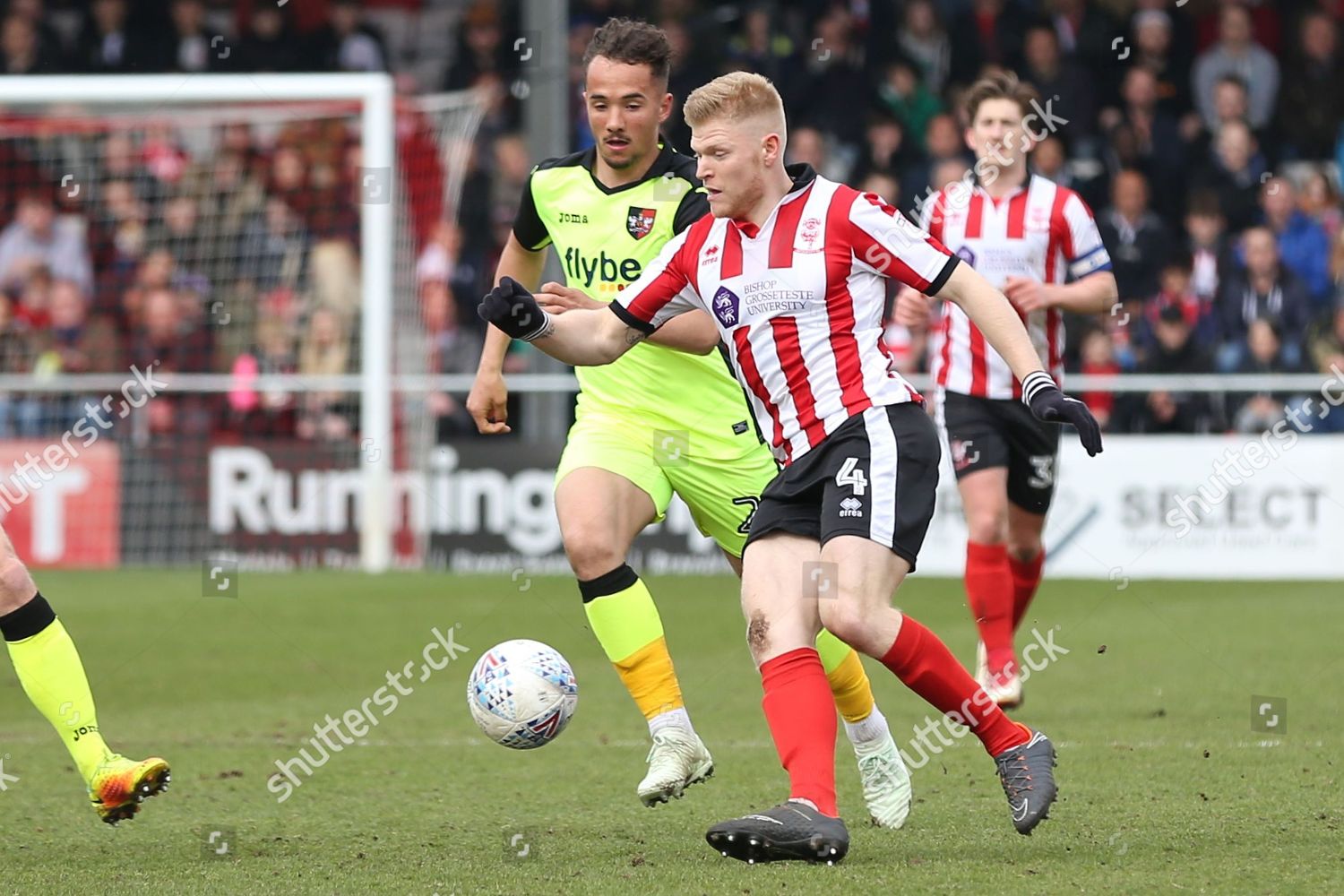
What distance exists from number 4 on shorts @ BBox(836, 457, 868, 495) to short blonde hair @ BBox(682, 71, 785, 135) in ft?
2.99

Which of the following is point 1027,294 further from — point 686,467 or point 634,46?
point 634,46

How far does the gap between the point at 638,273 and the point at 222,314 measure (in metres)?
9.33

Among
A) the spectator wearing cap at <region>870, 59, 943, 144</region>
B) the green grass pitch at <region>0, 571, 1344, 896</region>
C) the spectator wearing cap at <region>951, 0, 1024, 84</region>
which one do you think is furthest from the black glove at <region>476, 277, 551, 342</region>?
the spectator wearing cap at <region>951, 0, 1024, 84</region>

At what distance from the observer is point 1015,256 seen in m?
7.70

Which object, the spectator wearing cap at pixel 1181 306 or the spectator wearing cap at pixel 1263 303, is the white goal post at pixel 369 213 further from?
the spectator wearing cap at pixel 1263 303

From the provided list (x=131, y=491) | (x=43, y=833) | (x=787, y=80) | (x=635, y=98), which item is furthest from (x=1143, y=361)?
(x=43, y=833)

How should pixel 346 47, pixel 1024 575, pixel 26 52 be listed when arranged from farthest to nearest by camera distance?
pixel 346 47
pixel 26 52
pixel 1024 575

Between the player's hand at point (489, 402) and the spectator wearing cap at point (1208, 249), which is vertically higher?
the spectator wearing cap at point (1208, 249)

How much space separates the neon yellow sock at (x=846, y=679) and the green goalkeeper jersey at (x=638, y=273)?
0.75 m

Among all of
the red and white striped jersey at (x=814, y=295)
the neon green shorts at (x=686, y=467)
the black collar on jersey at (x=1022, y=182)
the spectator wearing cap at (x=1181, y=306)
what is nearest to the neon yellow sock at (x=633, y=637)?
the neon green shorts at (x=686, y=467)

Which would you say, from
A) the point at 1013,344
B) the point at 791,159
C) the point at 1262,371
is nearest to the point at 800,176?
the point at 1013,344

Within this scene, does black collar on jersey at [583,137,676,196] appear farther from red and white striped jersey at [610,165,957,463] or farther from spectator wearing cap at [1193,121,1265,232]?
spectator wearing cap at [1193,121,1265,232]

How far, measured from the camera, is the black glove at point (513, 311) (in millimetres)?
4941

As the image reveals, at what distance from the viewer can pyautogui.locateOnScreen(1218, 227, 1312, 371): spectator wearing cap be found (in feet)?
44.3
